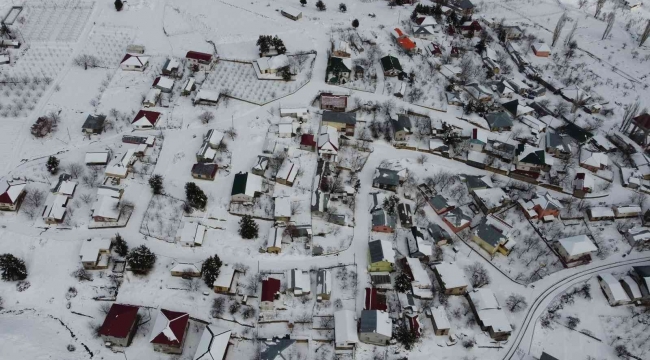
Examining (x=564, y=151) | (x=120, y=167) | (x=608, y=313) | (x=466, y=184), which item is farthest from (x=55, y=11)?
(x=608, y=313)

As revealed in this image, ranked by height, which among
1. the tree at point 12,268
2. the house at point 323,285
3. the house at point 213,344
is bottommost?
the tree at point 12,268

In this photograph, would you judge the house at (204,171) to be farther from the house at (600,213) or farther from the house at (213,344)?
the house at (600,213)

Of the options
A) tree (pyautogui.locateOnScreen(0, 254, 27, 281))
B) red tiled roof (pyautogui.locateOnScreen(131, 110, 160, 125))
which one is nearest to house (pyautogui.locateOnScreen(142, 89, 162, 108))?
red tiled roof (pyautogui.locateOnScreen(131, 110, 160, 125))

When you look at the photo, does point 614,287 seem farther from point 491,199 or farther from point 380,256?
point 380,256

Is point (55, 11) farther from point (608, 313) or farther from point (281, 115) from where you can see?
point (608, 313)

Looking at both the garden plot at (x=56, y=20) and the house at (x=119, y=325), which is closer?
the house at (x=119, y=325)

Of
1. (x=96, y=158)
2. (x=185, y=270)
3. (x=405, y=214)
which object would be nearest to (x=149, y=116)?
(x=96, y=158)

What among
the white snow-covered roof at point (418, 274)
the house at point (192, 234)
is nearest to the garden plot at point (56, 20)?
the house at point (192, 234)
